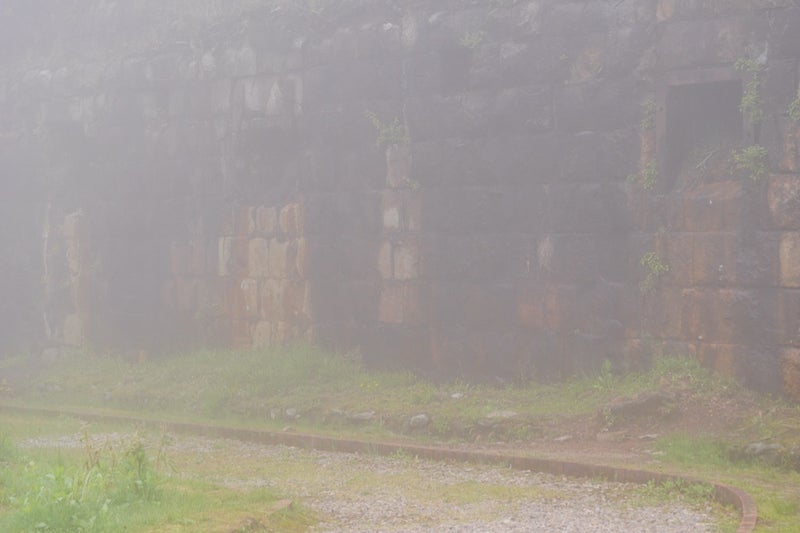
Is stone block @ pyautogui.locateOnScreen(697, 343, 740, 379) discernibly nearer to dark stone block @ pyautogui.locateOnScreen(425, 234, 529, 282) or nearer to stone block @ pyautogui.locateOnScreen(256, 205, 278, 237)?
dark stone block @ pyautogui.locateOnScreen(425, 234, 529, 282)

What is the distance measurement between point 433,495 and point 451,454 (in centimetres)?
159

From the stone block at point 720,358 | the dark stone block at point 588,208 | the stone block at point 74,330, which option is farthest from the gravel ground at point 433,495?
the stone block at point 74,330

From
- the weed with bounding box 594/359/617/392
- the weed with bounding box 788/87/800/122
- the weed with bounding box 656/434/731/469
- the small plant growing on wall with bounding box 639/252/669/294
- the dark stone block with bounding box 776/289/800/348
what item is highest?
the weed with bounding box 788/87/800/122

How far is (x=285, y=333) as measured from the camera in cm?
1562

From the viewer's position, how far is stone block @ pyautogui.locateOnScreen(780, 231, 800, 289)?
11.4 m

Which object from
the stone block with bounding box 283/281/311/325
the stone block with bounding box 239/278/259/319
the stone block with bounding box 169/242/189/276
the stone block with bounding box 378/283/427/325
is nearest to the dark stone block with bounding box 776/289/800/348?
the stone block with bounding box 378/283/427/325

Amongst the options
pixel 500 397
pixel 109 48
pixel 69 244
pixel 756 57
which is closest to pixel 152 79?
pixel 109 48

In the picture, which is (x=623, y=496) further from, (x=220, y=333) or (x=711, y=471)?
(x=220, y=333)

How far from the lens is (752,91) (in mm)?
11805

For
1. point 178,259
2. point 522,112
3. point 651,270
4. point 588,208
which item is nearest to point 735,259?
point 651,270

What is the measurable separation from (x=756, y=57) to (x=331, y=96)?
18.6 feet

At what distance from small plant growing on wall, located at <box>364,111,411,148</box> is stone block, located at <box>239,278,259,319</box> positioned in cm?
285

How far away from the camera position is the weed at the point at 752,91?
11.8 meters

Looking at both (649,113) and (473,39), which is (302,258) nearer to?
(473,39)
